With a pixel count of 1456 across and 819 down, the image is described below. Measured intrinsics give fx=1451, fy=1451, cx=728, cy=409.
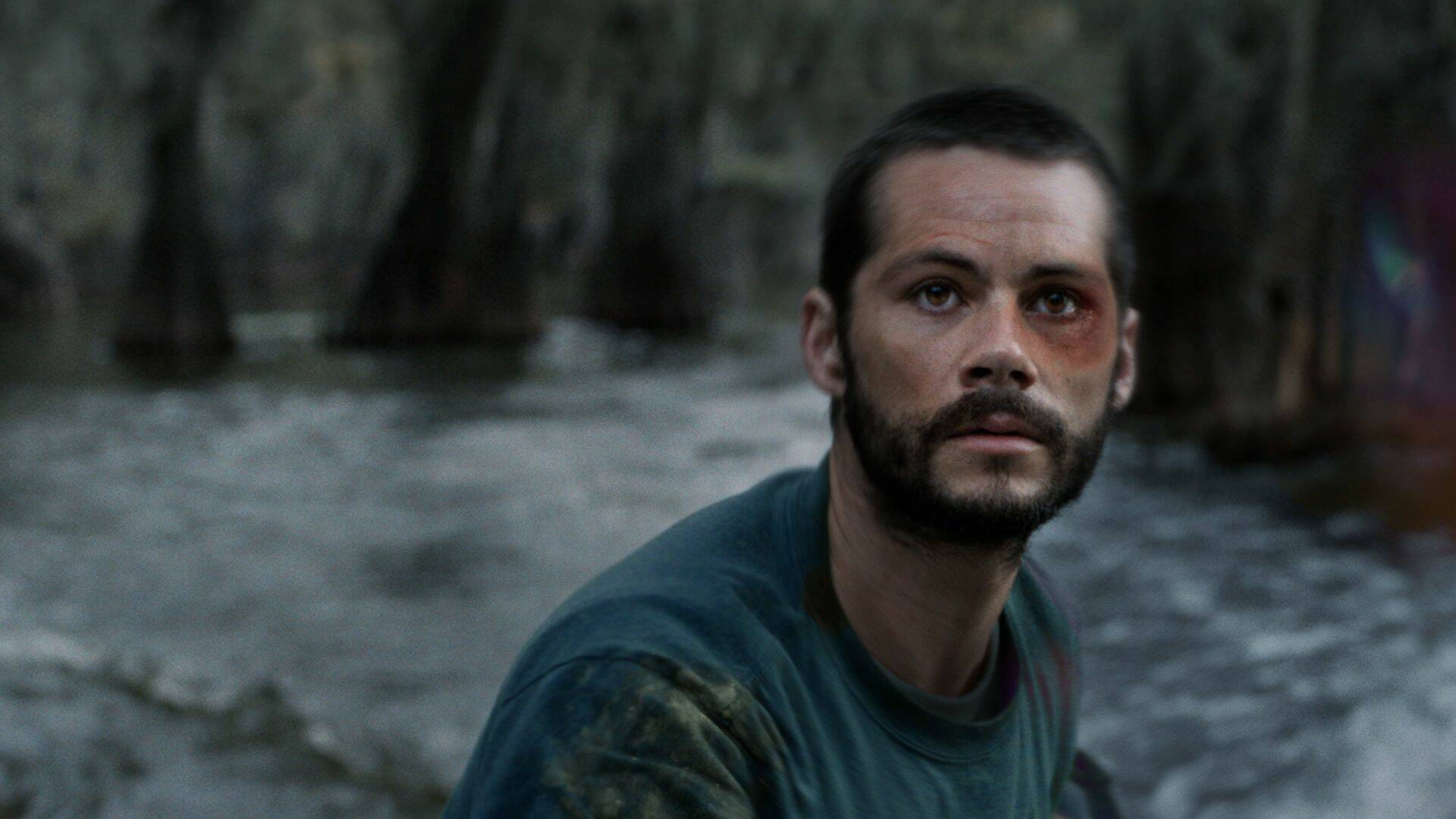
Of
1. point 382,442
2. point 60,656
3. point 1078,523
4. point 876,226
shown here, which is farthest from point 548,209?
point 876,226

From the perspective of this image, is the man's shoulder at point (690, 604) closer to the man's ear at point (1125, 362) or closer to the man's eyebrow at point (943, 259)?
the man's eyebrow at point (943, 259)

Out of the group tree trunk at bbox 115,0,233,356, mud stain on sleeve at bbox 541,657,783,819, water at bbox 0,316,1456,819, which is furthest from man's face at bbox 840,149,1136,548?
tree trunk at bbox 115,0,233,356

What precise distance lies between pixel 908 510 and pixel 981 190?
1.33 ft

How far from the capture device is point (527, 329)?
73.6 ft

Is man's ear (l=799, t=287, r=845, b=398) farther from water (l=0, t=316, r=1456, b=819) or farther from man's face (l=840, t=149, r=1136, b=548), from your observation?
water (l=0, t=316, r=1456, b=819)

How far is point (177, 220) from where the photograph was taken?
63.1ft

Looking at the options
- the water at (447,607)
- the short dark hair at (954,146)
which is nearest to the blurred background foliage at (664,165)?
the water at (447,607)

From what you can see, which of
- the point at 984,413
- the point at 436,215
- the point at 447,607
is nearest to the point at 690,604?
the point at 984,413

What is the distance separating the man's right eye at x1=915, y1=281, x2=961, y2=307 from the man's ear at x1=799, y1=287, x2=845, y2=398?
0.41 feet

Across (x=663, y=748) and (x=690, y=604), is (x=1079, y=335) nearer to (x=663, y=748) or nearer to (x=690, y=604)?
(x=690, y=604)

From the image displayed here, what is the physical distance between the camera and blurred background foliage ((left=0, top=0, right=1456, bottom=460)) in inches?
405

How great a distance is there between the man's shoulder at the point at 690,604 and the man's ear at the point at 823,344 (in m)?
0.18

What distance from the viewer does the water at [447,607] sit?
5000 millimetres

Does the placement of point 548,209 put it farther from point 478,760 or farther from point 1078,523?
point 478,760
